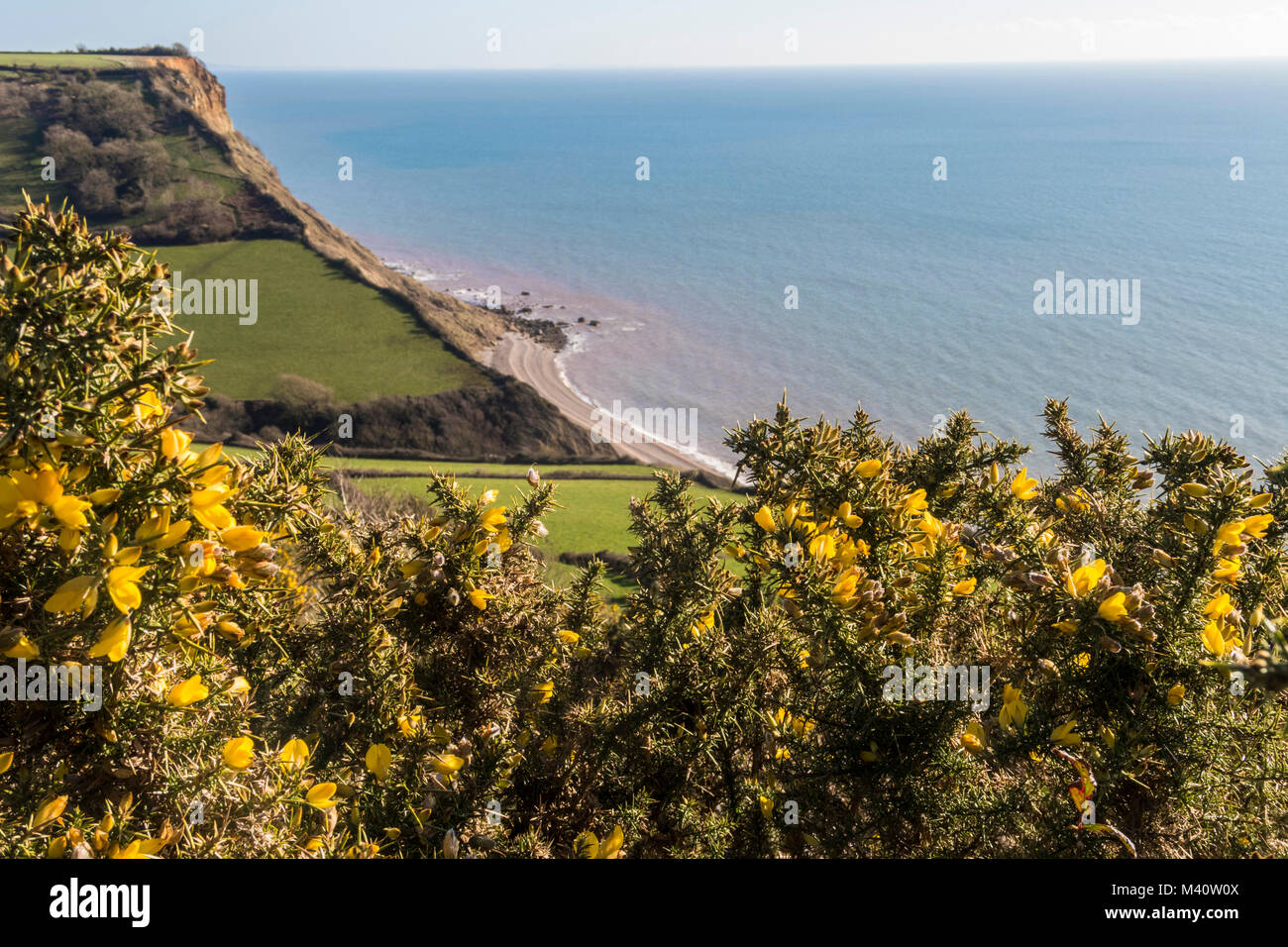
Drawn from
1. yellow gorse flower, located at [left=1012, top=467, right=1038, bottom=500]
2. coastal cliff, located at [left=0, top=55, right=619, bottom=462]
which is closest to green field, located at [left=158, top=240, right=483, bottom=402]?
coastal cliff, located at [left=0, top=55, right=619, bottom=462]

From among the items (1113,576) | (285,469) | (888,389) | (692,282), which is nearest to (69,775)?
(285,469)

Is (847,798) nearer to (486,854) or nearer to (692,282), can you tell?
(486,854)

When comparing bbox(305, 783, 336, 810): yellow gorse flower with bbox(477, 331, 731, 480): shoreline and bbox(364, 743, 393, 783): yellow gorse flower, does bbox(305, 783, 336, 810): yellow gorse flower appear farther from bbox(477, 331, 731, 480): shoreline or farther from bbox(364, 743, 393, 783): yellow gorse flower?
bbox(477, 331, 731, 480): shoreline

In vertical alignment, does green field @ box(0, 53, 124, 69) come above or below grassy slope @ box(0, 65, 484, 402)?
above

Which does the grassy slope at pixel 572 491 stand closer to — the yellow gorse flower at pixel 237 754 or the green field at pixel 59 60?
the yellow gorse flower at pixel 237 754

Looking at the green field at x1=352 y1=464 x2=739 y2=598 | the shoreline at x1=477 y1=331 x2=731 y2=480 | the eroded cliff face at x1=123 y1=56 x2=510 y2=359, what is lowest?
the green field at x1=352 y1=464 x2=739 y2=598

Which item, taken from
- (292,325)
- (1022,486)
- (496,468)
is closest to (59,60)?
(292,325)
